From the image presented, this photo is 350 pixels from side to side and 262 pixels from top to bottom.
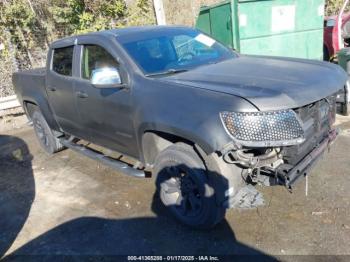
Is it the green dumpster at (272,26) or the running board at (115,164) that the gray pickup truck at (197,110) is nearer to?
the running board at (115,164)

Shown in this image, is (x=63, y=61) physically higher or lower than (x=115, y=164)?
higher

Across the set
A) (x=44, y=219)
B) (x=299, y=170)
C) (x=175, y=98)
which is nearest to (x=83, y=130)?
(x=44, y=219)

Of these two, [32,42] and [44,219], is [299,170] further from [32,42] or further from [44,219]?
[32,42]

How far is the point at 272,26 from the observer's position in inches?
295

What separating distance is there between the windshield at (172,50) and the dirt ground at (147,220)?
152 centimetres

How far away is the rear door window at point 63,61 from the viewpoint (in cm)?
445

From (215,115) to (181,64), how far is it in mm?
1180

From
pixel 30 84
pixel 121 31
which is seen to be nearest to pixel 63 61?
pixel 121 31

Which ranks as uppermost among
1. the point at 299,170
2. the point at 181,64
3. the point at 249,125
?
the point at 181,64

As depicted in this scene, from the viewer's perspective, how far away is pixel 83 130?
448 cm

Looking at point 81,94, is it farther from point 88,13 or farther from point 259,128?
point 88,13

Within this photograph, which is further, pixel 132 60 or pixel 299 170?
pixel 132 60

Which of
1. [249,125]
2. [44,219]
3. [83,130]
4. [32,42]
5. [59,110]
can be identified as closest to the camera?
[249,125]

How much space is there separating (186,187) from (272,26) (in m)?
5.40
